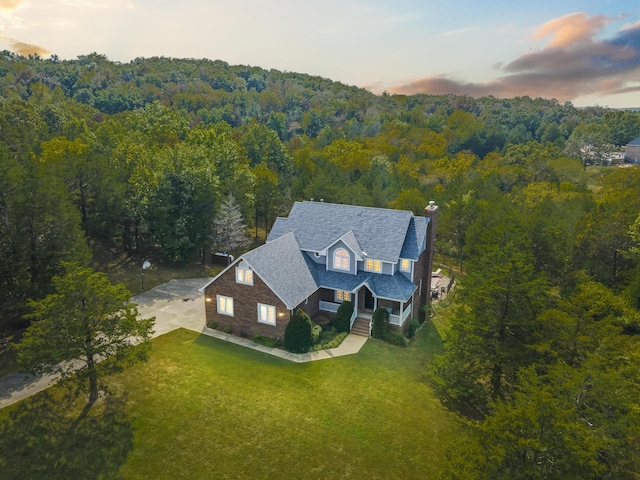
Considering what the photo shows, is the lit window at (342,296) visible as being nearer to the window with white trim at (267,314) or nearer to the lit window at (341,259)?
the lit window at (341,259)

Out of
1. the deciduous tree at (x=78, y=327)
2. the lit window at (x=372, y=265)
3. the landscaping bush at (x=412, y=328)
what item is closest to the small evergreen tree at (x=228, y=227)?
the lit window at (x=372, y=265)

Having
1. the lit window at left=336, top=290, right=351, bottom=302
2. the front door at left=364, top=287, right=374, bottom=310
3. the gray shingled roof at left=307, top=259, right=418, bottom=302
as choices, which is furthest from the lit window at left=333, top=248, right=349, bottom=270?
the front door at left=364, top=287, right=374, bottom=310

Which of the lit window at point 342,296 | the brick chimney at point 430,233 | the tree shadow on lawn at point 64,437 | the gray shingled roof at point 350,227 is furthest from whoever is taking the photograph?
the brick chimney at point 430,233

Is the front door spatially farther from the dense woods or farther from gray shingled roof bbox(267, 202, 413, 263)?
the dense woods

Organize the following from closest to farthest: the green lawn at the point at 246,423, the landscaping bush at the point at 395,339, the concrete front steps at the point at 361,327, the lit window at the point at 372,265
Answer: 1. the green lawn at the point at 246,423
2. the landscaping bush at the point at 395,339
3. the concrete front steps at the point at 361,327
4. the lit window at the point at 372,265

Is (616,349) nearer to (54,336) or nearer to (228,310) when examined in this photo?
(228,310)

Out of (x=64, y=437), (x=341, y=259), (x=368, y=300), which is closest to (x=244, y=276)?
(x=341, y=259)
